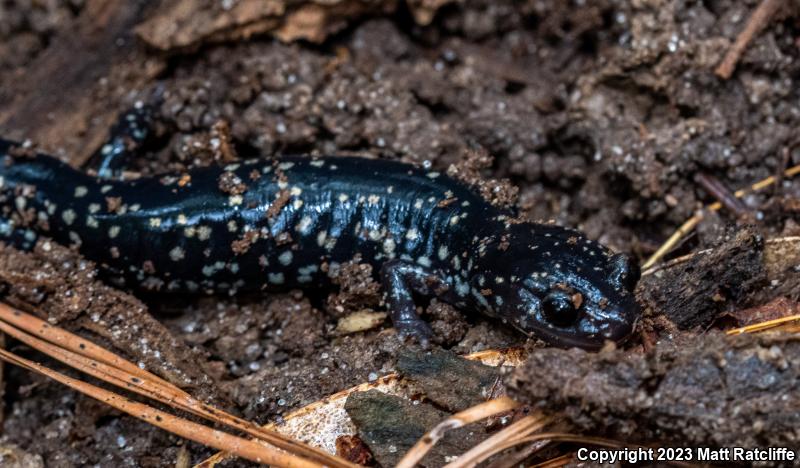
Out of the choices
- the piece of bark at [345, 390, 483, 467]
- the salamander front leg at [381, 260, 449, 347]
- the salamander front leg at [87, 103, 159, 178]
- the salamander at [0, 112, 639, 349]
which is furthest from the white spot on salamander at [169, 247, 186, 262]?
the piece of bark at [345, 390, 483, 467]

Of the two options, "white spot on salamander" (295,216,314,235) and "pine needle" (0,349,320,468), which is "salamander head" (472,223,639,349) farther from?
"pine needle" (0,349,320,468)

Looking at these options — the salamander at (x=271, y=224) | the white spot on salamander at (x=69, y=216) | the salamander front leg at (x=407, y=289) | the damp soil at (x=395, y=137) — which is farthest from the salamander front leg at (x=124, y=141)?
the salamander front leg at (x=407, y=289)

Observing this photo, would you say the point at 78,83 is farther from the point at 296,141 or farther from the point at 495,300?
the point at 495,300

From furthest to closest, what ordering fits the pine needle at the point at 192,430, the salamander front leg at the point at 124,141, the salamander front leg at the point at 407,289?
1. the salamander front leg at the point at 124,141
2. the salamander front leg at the point at 407,289
3. the pine needle at the point at 192,430

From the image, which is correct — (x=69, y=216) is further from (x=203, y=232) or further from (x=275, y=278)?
(x=275, y=278)

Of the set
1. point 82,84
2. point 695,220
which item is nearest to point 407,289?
point 695,220

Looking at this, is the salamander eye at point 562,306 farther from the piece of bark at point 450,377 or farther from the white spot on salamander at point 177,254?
the white spot on salamander at point 177,254

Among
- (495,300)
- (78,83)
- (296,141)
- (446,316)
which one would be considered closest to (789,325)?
Answer: (495,300)
